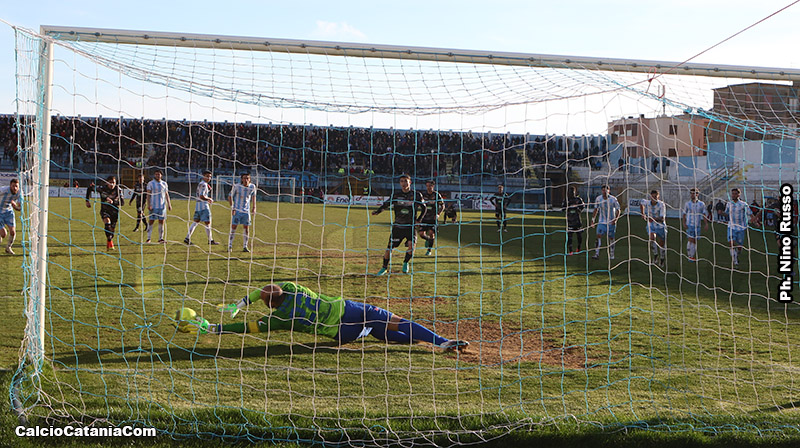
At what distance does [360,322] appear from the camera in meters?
6.18

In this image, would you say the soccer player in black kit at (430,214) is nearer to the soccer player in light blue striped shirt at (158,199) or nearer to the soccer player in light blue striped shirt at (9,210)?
the soccer player in light blue striped shirt at (158,199)

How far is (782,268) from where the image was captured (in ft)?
17.0

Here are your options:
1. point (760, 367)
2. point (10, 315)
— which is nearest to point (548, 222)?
point (760, 367)

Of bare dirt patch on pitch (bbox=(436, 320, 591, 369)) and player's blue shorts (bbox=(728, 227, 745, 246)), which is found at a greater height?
player's blue shorts (bbox=(728, 227, 745, 246))

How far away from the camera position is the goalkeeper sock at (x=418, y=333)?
249 inches

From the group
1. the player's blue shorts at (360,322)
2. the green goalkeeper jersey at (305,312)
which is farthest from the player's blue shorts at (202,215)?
the player's blue shorts at (360,322)

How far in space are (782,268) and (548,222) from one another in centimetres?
2075

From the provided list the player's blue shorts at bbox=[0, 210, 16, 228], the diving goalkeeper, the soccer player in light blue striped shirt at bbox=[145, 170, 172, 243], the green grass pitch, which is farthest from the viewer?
the soccer player in light blue striped shirt at bbox=[145, 170, 172, 243]

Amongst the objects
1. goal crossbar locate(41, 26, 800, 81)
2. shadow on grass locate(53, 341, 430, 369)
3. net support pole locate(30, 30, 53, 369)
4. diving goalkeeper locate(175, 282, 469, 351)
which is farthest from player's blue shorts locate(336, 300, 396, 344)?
net support pole locate(30, 30, 53, 369)

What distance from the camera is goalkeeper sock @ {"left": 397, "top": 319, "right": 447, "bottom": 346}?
6.32 meters

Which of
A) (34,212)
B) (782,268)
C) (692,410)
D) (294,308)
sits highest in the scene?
(34,212)

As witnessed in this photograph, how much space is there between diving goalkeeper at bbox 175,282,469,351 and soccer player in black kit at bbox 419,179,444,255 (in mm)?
4059

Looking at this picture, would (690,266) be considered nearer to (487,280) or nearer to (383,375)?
(487,280)

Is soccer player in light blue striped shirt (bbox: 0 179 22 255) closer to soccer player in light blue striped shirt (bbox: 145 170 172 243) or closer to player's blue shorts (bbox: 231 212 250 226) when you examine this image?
soccer player in light blue striped shirt (bbox: 145 170 172 243)
